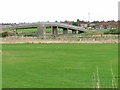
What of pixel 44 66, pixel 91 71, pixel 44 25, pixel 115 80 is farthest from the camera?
pixel 44 25

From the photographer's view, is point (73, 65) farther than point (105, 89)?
Yes

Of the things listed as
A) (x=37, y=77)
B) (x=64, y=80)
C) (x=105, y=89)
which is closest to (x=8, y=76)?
(x=37, y=77)

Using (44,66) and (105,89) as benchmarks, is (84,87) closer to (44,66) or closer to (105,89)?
(105,89)

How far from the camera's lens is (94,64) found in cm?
3303

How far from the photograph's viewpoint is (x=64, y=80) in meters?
24.6

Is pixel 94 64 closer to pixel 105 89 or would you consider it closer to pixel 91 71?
pixel 91 71

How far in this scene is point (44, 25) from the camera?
308 ft

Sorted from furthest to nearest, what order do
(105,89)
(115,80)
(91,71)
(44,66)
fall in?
(44,66) < (91,71) < (115,80) < (105,89)

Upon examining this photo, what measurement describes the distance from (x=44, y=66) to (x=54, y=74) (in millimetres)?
4861

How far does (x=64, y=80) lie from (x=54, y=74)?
2913mm

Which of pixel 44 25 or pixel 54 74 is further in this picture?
pixel 44 25

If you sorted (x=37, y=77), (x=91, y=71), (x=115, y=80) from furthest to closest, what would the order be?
(x=91, y=71) → (x=37, y=77) → (x=115, y=80)

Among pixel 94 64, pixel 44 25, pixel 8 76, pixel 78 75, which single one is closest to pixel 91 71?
pixel 78 75

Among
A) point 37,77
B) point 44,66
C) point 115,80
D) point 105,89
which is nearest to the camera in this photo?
point 105,89
